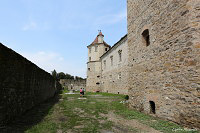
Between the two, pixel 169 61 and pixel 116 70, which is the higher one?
pixel 116 70

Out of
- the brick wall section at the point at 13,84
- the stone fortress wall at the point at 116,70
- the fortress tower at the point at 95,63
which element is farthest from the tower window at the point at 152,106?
the fortress tower at the point at 95,63

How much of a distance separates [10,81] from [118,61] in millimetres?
16342

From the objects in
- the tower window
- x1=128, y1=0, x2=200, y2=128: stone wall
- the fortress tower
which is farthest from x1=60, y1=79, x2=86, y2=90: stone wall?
the tower window

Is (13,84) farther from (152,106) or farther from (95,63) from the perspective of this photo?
(95,63)

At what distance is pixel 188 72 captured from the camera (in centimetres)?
392

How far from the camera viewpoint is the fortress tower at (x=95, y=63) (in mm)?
27578

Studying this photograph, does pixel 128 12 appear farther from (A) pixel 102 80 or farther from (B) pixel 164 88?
(A) pixel 102 80

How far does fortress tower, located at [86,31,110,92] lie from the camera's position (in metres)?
27.6

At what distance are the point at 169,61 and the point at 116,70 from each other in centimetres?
1526

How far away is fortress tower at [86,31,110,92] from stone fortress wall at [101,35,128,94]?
6.66 ft

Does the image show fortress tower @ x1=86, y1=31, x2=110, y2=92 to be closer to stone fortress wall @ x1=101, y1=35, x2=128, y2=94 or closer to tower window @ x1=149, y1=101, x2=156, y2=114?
stone fortress wall @ x1=101, y1=35, x2=128, y2=94

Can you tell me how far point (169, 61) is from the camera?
4648 millimetres

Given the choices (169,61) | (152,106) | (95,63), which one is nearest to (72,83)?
(95,63)

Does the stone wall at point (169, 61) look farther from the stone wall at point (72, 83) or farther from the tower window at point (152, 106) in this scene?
the stone wall at point (72, 83)
